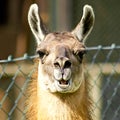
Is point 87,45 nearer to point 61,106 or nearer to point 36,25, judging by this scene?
point 36,25

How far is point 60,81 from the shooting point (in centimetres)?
601

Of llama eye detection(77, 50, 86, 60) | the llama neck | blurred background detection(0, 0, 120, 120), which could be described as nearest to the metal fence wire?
blurred background detection(0, 0, 120, 120)

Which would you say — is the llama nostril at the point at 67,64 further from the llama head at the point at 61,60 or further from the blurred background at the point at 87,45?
the blurred background at the point at 87,45

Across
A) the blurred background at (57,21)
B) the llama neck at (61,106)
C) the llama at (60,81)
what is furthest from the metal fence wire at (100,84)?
the llama neck at (61,106)

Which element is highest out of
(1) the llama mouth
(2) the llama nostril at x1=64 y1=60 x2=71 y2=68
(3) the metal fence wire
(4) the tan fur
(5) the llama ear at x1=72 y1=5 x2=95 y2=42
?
(5) the llama ear at x1=72 y1=5 x2=95 y2=42

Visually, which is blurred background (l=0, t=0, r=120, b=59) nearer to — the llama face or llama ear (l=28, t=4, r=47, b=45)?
llama ear (l=28, t=4, r=47, b=45)

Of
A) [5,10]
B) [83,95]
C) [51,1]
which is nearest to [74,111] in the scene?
[83,95]

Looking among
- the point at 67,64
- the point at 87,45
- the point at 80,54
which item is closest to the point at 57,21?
the point at 87,45

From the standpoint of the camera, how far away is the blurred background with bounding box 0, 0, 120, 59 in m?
10.2

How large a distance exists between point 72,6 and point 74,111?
417cm

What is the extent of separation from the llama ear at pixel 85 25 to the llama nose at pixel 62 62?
53 cm

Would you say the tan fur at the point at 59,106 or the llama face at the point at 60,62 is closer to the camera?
the llama face at the point at 60,62

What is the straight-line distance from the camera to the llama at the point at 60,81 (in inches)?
237

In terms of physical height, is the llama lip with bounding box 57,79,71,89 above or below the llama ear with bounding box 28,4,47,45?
below
